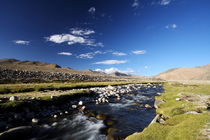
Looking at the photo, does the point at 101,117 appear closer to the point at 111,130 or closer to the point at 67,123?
the point at 111,130

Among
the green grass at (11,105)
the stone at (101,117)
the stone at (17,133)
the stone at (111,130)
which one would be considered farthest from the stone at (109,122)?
the green grass at (11,105)

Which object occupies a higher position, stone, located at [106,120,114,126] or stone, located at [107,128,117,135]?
stone, located at [107,128,117,135]

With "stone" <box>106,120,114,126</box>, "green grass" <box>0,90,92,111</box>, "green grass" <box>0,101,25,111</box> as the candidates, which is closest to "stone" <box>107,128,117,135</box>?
"stone" <box>106,120,114,126</box>

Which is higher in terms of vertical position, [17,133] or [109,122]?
[17,133]

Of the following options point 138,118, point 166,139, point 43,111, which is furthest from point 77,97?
point 166,139

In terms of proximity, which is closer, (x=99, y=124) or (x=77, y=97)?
(x=99, y=124)

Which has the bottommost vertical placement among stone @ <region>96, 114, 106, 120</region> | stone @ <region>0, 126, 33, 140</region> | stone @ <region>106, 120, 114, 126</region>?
stone @ <region>106, 120, 114, 126</region>

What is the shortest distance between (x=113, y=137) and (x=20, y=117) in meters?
10.4

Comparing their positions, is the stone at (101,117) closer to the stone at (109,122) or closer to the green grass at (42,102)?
the stone at (109,122)

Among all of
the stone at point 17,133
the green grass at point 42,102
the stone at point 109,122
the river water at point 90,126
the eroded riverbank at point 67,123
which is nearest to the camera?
the stone at point 17,133

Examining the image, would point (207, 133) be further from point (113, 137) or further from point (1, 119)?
point (1, 119)

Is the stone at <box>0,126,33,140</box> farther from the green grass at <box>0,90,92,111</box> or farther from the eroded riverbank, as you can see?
the green grass at <box>0,90,92,111</box>

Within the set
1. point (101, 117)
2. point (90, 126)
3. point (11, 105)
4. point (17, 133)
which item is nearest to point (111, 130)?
point (90, 126)

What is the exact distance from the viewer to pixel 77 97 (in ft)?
82.9
